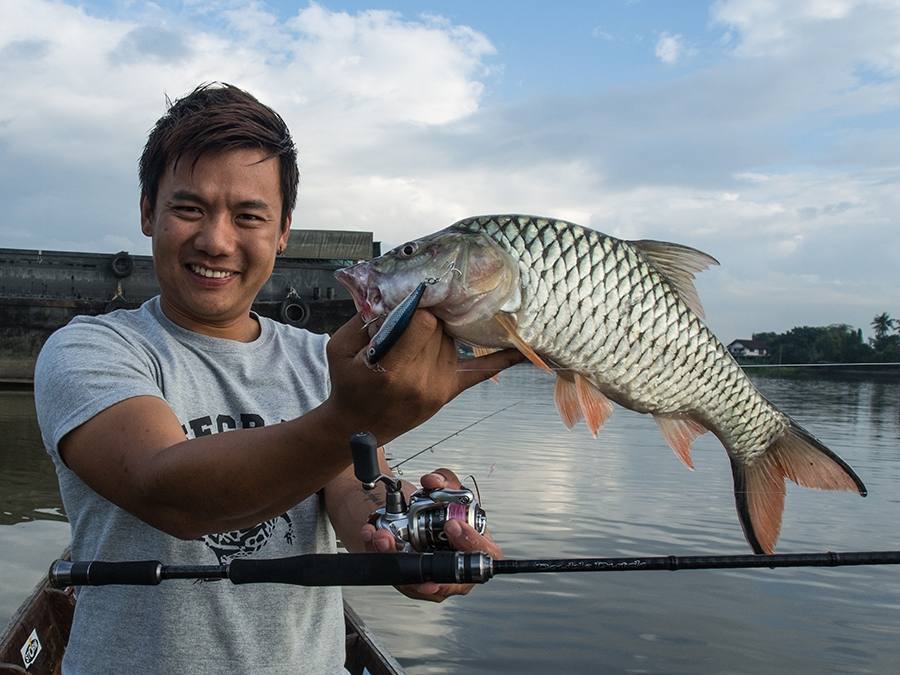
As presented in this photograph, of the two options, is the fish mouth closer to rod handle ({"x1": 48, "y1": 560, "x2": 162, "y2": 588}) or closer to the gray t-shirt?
the gray t-shirt

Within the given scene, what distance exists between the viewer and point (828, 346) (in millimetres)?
2406

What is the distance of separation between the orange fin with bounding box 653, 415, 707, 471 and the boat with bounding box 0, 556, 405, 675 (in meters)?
2.60

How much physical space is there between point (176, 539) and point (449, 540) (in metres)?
0.72

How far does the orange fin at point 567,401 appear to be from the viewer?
6.66 ft

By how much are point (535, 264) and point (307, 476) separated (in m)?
0.63

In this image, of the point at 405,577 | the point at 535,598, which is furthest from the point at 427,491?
the point at 535,598

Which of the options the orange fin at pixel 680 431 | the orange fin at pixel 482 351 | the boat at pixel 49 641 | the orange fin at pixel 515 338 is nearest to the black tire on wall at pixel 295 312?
the boat at pixel 49 641

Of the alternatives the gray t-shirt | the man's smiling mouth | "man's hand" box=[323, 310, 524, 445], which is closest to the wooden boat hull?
the gray t-shirt

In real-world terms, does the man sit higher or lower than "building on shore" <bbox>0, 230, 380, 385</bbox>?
lower

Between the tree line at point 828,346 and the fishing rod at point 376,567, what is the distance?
1.99ft

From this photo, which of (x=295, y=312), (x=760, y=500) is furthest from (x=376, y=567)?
(x=295, y=312)

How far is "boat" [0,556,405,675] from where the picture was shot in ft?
14.0

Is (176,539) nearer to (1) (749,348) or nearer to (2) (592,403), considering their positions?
(2) (592,403)

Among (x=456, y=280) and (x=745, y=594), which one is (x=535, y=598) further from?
(x=456, y=280)
